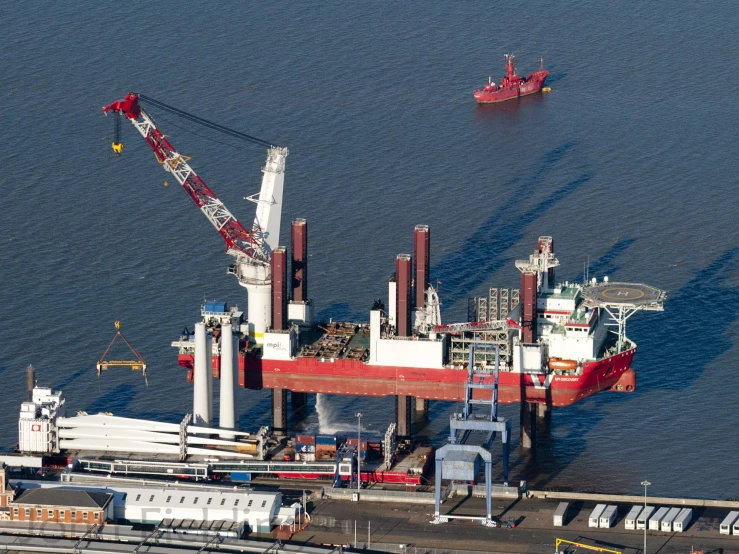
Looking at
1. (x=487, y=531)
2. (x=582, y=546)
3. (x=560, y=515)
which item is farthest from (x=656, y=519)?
(x=487, y=531)

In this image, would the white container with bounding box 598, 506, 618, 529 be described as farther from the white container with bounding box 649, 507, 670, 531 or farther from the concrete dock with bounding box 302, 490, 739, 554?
the white container with bounding box 649, 507, 670, 531

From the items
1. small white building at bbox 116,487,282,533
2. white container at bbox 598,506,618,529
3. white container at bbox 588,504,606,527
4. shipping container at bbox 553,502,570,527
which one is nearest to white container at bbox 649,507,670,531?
white container at bbox 598,506,618,529

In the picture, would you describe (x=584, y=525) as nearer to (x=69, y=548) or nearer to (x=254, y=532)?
(x=254, y=532)

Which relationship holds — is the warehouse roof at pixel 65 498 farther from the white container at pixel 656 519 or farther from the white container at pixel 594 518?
the white container at pixel 656 519

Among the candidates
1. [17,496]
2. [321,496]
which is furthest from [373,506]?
[17,496]

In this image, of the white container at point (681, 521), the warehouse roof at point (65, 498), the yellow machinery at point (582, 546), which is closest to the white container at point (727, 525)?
the white container at point (681, 521)

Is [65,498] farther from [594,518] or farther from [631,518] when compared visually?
[631,518]
